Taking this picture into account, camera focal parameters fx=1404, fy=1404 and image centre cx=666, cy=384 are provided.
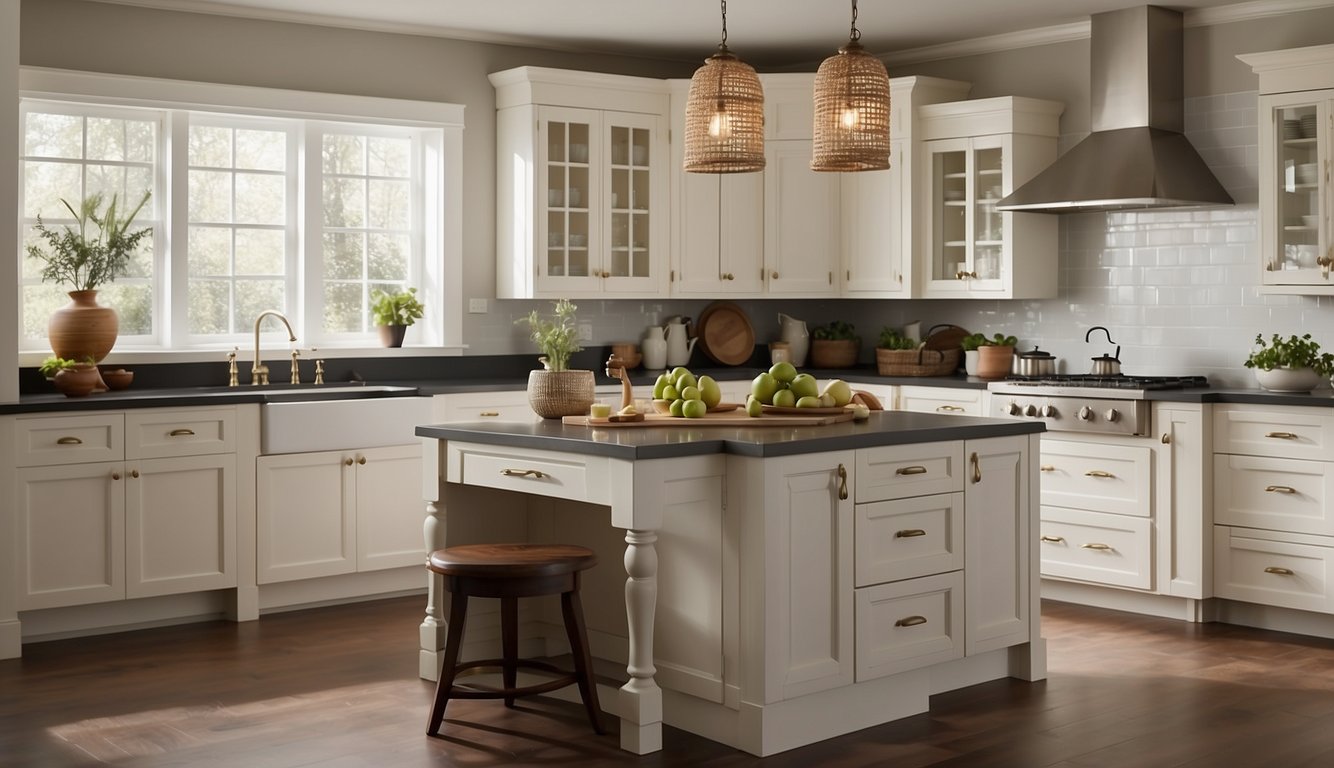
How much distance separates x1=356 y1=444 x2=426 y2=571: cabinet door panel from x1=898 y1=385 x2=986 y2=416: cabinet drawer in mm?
2322

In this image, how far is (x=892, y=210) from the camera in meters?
7.05

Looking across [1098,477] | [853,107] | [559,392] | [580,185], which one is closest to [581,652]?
[559,392]

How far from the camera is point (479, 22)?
6516 millimetres

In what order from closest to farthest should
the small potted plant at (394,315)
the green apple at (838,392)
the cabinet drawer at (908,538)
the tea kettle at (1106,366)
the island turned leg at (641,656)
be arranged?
the island turned leg at (641,656) < the cabinet drawer at (908,538) < the green apple at (838,392) < the tea kettle at (1106,366) < the small potted plant at (394,315)

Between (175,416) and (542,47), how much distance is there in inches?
110

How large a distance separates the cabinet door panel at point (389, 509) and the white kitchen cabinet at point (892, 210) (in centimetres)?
252

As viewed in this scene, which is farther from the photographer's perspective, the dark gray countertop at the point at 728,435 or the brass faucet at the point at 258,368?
the brass faucet at the point at 258,368

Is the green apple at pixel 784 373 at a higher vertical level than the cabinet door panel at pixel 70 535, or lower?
higher

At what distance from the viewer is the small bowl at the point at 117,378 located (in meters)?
5.66

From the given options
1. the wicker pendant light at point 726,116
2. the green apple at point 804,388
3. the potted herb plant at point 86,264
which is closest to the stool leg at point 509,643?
the green apple at point 804,388

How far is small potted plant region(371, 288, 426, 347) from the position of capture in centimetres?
661

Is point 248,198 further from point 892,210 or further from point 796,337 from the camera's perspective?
point 892,210

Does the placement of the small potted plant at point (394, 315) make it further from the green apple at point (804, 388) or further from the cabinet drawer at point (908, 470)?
the cabinet drawer at point (908, 470)

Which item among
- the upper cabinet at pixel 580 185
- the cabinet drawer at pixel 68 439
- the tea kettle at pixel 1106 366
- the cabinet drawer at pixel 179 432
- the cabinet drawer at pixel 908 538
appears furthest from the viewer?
the upper cabinet at pixel 580 185
